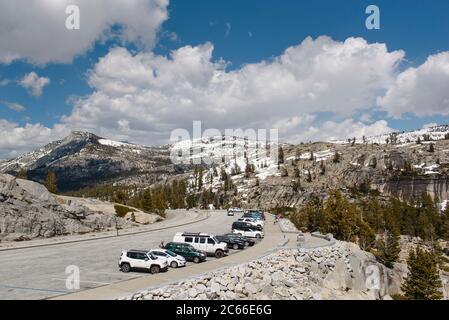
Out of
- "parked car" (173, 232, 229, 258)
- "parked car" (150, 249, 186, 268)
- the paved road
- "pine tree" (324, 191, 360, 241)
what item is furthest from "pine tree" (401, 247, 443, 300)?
"parked car" (150, 249, 186, 268)

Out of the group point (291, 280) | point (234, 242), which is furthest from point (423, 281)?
point (291, 280)

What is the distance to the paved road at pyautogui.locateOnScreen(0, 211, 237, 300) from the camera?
26484 millimetres

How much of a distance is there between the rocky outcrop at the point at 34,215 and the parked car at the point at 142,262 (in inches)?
1311

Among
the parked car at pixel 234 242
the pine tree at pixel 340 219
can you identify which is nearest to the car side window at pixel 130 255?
the parked car at pixel 234 242

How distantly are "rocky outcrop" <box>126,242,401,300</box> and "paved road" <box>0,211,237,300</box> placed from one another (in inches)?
286

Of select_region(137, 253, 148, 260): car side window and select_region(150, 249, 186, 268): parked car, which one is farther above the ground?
select_region(137, 253, 148, 260): car side window

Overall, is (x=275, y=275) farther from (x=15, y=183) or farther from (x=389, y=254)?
(x=389, y=254)

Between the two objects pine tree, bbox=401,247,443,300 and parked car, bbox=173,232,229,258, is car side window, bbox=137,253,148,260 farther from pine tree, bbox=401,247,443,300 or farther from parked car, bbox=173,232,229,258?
pine tree, bbox=401,247,443,300

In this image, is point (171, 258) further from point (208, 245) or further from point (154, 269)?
point (208, 245)

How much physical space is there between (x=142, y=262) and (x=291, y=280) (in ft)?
41.7

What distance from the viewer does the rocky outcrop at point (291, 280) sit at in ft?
82.9

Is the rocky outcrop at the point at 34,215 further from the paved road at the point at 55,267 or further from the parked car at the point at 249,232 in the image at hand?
the parked car at the point at 249,232
